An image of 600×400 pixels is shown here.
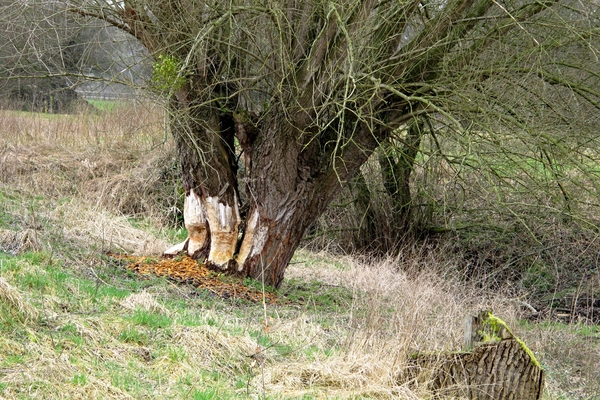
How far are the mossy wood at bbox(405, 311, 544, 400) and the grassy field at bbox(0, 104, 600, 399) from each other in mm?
212

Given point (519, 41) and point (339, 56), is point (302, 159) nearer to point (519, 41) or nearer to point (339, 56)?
point (339, 56)

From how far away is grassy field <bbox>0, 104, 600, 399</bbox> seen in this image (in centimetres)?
468

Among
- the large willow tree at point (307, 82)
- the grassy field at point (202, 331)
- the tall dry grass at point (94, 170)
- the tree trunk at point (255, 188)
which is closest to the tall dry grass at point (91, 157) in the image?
the tall dry grass at point (94, 170)

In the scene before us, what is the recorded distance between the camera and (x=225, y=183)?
361 inches

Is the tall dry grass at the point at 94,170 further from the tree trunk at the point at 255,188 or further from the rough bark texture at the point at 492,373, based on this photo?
the rough bark texture at the point at 492,373

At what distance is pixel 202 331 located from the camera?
5555 millimetres

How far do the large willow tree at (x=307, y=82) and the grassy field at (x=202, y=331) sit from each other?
3.32 feet

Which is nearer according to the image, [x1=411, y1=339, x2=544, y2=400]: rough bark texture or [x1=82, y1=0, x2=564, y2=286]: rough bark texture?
[x1=411, y1=339, x2=544, y2=400]: rough bark texture

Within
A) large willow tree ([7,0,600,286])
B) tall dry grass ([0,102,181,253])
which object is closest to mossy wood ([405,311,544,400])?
large willow tree ([7,0,600,286])

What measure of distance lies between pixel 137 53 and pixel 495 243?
753 cm

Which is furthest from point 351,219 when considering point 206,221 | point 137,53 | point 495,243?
point 137,53

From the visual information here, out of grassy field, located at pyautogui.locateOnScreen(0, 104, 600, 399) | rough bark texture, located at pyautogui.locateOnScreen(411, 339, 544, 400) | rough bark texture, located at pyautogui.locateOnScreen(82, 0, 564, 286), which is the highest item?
rough bark texture, located at pyautogui.locateOnScreen(82, 0, 564, 286)

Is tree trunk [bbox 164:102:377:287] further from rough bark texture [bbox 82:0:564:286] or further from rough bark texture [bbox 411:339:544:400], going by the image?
rough bark texture [bbox 411:339:544:400]

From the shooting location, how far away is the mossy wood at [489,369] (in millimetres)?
4969
